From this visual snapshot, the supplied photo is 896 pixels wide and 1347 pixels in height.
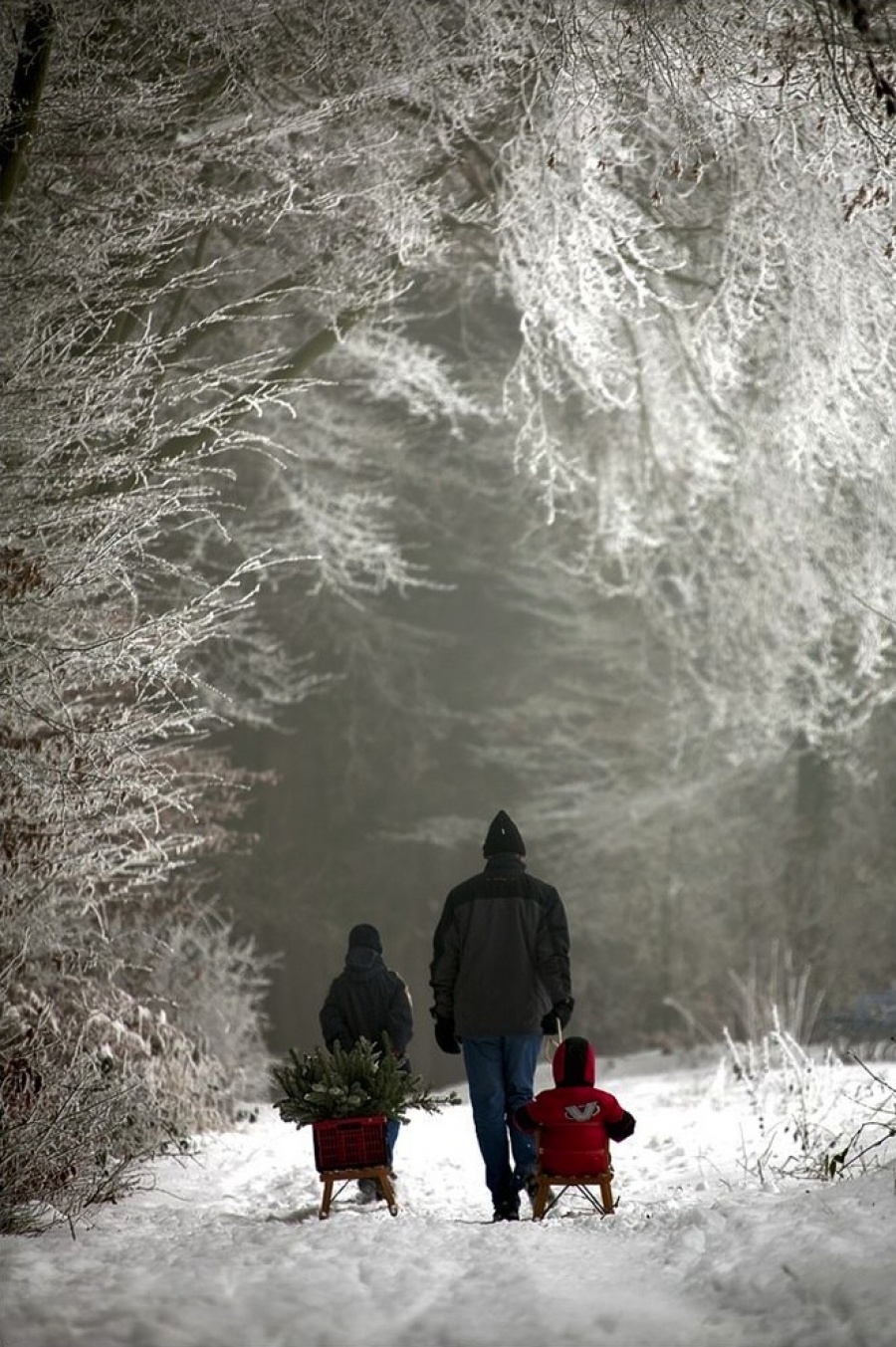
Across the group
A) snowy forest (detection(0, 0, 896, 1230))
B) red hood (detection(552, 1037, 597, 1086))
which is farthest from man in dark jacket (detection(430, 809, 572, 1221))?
snowy forest (detection(0, 0, 896, 1230))

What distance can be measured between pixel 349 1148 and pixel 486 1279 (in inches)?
69.4

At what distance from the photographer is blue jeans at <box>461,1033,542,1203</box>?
580 centimetres

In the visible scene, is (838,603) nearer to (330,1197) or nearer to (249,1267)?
(330,1197)

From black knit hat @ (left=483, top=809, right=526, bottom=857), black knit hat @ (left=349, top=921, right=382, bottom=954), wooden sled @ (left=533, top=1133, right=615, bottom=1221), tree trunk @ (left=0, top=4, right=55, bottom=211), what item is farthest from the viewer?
black knit hat @ (left=349, top=921, right=382, bottom=954)

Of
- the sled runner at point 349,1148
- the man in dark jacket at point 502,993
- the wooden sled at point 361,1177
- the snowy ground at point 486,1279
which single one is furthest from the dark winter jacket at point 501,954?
the snowy ground at point 486,1279

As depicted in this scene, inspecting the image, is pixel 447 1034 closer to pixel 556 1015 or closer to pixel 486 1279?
pixel 556 1015

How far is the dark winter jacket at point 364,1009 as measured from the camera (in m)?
6.73

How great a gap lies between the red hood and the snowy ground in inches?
20.3

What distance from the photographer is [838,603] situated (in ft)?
44.6

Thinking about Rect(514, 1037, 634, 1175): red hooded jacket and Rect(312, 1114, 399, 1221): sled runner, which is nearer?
Rect(514, 1037, 634, 1175): red hooded jacket

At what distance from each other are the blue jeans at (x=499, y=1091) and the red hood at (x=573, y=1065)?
0.38m

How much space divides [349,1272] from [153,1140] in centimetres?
441

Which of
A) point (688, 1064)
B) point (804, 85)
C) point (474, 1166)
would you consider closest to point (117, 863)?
point (474, 1166)

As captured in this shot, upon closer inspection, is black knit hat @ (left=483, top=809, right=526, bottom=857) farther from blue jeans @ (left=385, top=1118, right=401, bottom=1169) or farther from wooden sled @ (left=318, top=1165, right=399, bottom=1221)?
wooden sled @ (left=318, top=1165, right=399, bottom=1221)
